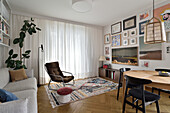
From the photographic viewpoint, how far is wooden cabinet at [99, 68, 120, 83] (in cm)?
383

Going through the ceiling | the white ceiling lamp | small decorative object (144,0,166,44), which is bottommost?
small decorative object (144,0,166,44)

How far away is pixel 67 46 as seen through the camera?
4184 millimetres

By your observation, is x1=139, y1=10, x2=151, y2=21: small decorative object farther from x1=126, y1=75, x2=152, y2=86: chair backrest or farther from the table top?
x1=126, y1=75, x2=152, y2=86: chair backrest

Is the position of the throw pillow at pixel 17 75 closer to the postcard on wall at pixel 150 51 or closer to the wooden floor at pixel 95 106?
the wooden floor at pixel 95 106

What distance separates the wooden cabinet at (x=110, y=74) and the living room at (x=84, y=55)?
42mm

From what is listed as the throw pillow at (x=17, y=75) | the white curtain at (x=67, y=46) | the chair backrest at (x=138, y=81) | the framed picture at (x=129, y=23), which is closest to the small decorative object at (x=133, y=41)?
the framed picture at (x=129, y=23)

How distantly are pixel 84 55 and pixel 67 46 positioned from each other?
101cm

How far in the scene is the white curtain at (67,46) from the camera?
3.60m

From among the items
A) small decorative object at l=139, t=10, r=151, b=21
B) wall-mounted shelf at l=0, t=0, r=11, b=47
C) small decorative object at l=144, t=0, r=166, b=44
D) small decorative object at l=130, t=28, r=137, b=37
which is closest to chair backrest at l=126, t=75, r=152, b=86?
small decorative object at l=144, t=0, r=166, b=44

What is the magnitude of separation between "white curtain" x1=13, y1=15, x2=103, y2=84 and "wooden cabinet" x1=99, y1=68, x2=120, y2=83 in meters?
0.41

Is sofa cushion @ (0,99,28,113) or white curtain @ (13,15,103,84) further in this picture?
white curtain @ (13,15,103,84)

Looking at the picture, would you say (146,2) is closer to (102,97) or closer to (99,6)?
(99,6)

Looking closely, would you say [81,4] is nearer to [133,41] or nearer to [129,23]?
[129,23]

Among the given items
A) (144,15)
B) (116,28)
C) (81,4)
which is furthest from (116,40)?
(81,4)
